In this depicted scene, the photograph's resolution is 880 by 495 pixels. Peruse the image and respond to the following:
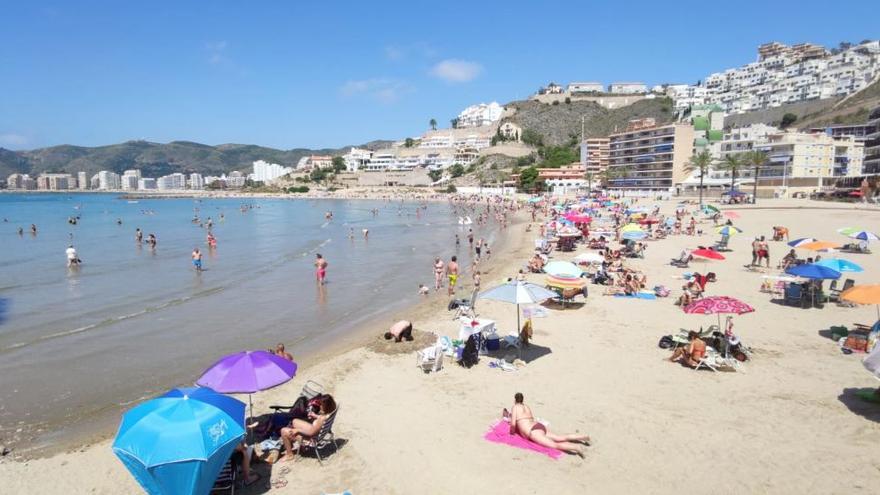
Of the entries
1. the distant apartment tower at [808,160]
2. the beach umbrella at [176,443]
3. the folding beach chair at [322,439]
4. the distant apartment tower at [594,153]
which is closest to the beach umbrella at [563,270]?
the folding beach chair at [322,439]

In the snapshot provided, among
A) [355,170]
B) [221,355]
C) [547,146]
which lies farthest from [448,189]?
[221,355]

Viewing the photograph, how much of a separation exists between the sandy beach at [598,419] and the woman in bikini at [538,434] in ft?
0.51

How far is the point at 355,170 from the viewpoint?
162 m

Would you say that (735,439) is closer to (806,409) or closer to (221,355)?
(806,409)

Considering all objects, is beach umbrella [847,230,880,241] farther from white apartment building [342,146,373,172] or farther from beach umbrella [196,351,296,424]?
white apartment building [342,146,373,172]

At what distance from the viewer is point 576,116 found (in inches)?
5876

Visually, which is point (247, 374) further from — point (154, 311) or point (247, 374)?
point (154, 311)

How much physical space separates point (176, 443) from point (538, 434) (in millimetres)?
4152

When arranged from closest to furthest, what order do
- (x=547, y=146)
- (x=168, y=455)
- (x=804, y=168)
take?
(x=168, y=455) → (x=804, y=168) → (x=547, y=146)

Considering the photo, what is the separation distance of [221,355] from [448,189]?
110m

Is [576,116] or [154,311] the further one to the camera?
[576,116]

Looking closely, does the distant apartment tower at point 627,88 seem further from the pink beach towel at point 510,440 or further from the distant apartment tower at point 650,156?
the pink beach towel at point 510,440

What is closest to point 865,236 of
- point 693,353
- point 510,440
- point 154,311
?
point 693,353

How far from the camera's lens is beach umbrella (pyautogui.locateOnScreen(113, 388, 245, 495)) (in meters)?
5.00
